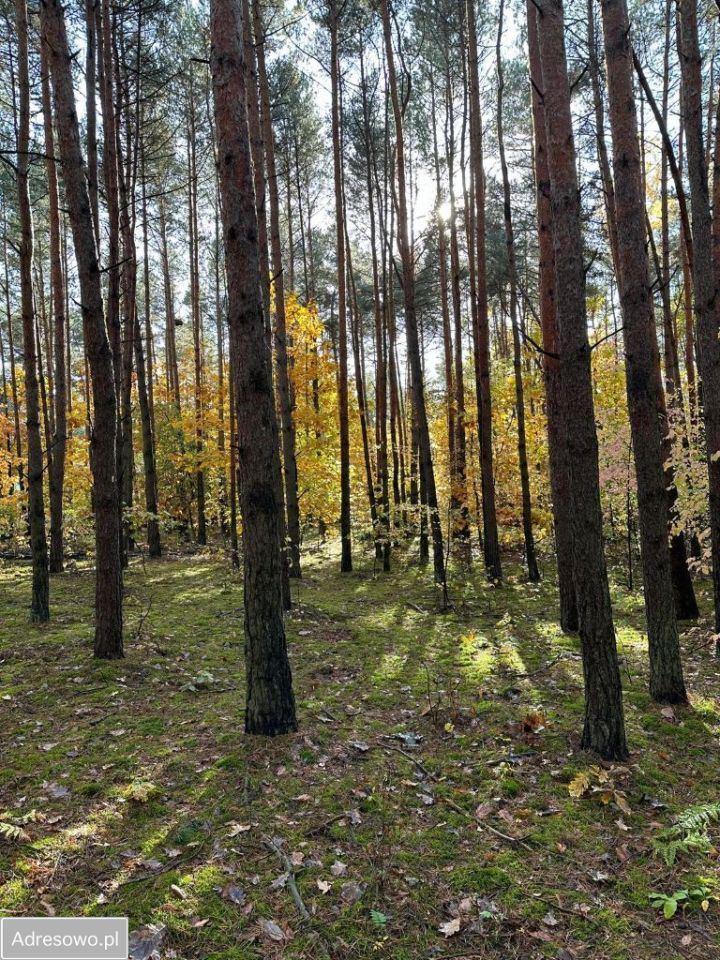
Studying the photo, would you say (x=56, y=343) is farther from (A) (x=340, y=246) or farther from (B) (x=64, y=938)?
(B) (x=64, y=938)

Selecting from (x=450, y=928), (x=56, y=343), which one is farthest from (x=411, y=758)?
(x=56, y=343)

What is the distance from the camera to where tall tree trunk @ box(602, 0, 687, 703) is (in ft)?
16.4

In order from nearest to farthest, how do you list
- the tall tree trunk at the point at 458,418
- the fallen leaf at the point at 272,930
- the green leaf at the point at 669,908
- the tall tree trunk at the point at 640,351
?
the fallen leaf at the point at 272,930 < the green leaf at the point at 669,908 < the tall tree trunk at the point at 640,351 < the tall tree trunk at the point at 458,418

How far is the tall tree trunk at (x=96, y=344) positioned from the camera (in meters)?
5.81

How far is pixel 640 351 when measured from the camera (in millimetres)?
5078

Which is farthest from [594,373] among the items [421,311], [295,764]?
[295,764]

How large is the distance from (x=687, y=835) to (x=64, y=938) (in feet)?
11.0

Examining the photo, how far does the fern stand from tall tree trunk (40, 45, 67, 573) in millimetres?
10117

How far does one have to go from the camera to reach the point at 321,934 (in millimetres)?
2713

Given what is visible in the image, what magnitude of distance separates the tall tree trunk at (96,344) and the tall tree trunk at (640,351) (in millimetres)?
5166

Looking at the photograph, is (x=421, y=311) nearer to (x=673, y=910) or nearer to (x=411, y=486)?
(x=411, y=486)

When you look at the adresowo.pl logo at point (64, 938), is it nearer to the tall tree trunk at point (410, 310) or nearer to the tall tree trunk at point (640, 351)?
the tall tree trunk at point (640, 351)

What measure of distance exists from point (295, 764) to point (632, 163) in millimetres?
5779

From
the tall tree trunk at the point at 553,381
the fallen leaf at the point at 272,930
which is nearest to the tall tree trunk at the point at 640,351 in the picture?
the tall tree trunk at the point at 553,381
